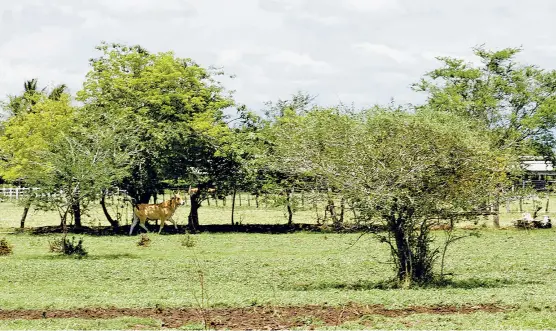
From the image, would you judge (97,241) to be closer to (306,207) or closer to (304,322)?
(306,207)

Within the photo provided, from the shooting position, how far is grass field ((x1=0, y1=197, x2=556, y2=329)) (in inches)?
581

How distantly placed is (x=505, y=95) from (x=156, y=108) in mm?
19689

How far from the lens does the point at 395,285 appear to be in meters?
20.4

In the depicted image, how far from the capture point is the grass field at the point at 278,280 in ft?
48.4

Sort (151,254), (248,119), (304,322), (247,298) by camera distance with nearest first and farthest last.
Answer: (304,322), (247,298), (151,254), (248,119)

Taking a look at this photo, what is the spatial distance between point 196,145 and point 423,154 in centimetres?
2497

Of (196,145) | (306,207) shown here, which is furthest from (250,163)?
(306,207)

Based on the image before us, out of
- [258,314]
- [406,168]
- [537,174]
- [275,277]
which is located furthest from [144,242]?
[537,174]

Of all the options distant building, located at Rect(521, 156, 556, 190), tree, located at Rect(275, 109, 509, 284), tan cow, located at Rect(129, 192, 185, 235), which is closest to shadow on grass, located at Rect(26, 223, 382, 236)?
tan cow, located at Rect(129, 192, 185, 235)

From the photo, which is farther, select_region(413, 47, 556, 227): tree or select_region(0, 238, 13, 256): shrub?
select_region(413, 47, 556, 227): tree

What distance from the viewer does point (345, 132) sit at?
20.1m

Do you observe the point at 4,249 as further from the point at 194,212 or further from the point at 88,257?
the point at 194,212

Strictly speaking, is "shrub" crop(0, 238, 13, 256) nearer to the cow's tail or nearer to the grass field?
the grass field

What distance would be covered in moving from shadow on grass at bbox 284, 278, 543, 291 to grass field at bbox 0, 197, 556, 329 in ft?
0.10
